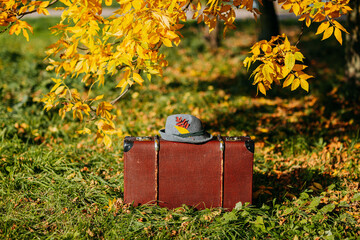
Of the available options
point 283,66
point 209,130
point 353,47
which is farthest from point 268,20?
point 283,66

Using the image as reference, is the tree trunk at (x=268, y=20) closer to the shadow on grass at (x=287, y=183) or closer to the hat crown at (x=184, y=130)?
the shadow on grass at (x=287, y=183)

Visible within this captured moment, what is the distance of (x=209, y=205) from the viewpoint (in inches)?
122

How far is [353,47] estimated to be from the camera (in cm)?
604

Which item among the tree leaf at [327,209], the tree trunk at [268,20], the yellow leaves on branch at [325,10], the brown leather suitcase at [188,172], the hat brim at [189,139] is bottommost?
the tree leaf at [327,209]

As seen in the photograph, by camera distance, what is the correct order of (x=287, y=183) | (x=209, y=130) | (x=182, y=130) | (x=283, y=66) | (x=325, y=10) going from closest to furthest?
(x=325, y=10) → (x=283, y=66) → (x=182, y=130) → (x=287, y=183) → (x=209, y=130)

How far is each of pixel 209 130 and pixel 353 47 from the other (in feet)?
10.2

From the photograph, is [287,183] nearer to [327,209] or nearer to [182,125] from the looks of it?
[327,209]

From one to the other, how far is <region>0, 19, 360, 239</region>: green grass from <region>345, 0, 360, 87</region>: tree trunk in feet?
0.89

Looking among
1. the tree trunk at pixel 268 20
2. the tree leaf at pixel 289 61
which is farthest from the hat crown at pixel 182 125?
the tree trunk at pixel 268 20

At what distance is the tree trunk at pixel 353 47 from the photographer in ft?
19.1

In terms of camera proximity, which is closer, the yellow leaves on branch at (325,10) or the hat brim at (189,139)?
the yellow leaves on branch at (325,10)

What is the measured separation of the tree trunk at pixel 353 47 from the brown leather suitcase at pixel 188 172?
411 centimetres

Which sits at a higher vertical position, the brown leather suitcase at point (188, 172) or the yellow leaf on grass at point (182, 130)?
the yellow leaf on grass at point (182, 130)

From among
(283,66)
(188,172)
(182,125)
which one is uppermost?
(283,66)
